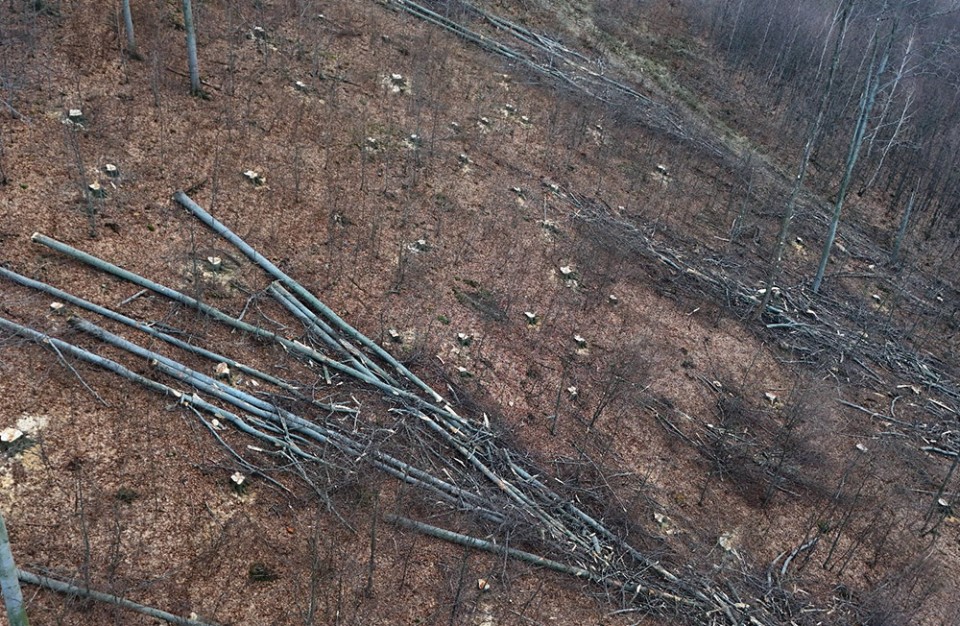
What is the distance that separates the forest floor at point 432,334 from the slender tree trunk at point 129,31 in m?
0.29

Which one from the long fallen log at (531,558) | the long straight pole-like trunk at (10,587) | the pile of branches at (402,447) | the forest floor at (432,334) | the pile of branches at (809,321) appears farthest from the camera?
the pile of branches at (809,321)

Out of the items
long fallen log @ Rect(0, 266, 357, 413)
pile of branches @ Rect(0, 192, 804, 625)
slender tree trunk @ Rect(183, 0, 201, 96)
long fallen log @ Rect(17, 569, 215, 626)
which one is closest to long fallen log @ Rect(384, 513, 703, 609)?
pile of branches @ Rect(0, 192, 804, 625)

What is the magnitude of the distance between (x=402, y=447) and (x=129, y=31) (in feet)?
26.4

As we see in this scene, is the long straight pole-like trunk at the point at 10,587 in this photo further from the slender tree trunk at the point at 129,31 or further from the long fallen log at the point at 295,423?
the slender tree trunk at the point at 129,31

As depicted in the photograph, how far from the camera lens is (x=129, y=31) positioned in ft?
33.1

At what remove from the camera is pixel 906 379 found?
11070 mm

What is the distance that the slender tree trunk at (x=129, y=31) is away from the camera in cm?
985

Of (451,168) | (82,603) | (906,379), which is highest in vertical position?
(451,168)

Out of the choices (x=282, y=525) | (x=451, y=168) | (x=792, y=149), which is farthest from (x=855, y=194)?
(x=282, y=525)

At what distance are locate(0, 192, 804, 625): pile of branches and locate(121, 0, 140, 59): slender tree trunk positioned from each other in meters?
4.57

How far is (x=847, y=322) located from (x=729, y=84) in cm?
989

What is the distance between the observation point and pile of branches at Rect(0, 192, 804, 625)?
20.8 feet

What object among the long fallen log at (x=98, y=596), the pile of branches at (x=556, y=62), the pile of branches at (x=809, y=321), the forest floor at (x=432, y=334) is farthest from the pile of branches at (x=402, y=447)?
the pile of branches at (x=556, y=62)

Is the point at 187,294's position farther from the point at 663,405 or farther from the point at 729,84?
the point at 729,84
